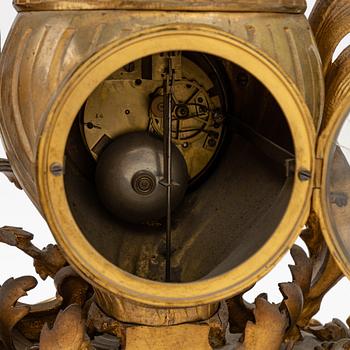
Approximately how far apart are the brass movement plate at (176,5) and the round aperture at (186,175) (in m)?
0.13

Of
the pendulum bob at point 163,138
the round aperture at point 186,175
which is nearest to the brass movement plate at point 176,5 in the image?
the pendulum bob at point 163,138

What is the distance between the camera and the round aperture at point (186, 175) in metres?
1.85

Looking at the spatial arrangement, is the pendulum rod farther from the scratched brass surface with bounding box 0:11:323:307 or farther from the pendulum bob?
the scratched brass surface with bounding box 0:11:323:307

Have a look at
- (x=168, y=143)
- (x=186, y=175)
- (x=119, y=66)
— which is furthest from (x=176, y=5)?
(x=186, y=175)

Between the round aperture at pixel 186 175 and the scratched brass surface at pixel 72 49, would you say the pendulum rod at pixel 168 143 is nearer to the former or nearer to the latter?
the round aperture at pixel 186 175

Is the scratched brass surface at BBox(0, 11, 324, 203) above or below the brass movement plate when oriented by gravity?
below

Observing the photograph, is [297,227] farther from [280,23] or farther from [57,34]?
[57,34]

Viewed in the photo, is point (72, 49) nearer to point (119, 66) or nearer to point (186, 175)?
point (119, 66)

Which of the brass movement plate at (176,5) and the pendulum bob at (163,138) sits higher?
the brass movement plate at (176,5)

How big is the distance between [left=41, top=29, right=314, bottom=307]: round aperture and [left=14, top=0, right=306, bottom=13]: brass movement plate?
13 centimetres

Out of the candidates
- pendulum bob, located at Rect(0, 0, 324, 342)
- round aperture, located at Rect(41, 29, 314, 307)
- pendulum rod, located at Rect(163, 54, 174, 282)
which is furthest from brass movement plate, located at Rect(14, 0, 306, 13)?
pendulum rod, located at Rect(163, 54, 174, 282)

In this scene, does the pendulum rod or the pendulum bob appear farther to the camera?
the pendulum rod

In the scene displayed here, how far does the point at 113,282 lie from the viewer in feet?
5.98

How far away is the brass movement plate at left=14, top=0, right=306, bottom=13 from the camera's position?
1.86m
